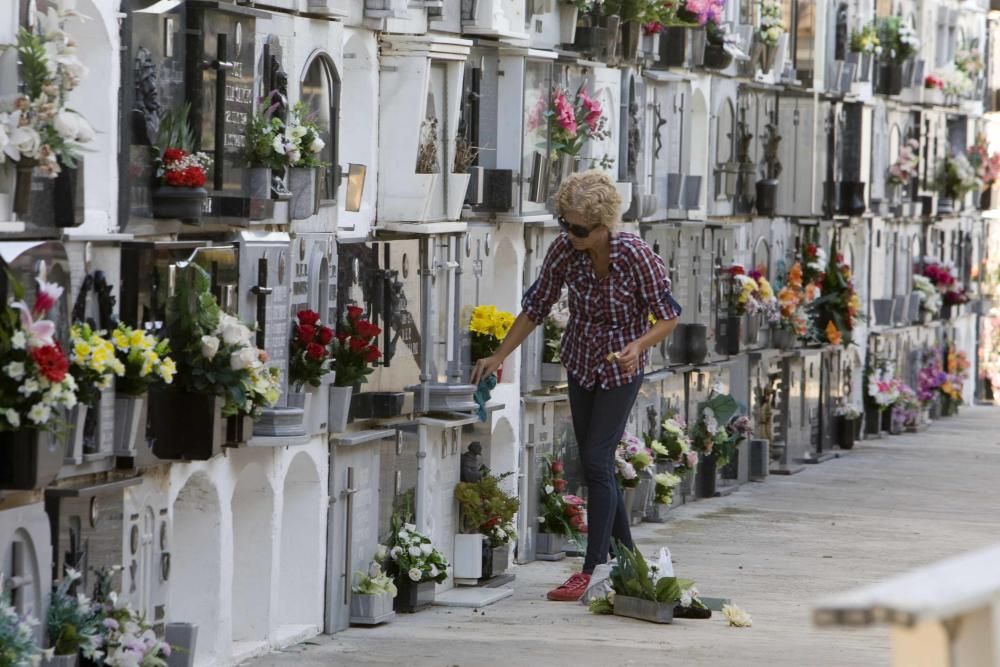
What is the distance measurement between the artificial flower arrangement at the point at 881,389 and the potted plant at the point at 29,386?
70.2 ft

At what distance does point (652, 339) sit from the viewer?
11.6 meters

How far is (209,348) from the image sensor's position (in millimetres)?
9484

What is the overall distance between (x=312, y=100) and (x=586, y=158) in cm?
558

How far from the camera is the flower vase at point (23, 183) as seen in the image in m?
8.21

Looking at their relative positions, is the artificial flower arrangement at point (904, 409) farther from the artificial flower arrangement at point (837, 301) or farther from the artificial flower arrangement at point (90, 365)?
the artificial flower arrangement at point (90, 365)

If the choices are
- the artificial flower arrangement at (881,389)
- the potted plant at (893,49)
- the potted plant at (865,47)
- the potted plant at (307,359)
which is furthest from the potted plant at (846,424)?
the potted plant at (307,359)

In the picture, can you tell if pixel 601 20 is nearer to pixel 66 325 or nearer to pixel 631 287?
pixel 631 287

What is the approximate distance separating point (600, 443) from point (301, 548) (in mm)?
1547

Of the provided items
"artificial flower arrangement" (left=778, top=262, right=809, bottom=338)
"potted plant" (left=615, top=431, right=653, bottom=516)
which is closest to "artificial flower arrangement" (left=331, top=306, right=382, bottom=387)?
→ "potted plant" (left=615, top=431, right=653, bottom=516)

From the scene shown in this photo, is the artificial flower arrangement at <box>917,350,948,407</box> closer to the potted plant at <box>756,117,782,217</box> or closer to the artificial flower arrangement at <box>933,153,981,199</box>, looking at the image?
the artificial flower arrangement at <box>933,153,981,199</box>

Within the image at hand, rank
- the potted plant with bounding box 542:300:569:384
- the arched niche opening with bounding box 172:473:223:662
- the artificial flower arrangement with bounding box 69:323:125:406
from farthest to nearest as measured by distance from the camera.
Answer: the potted plant with bounding box 542:300:569:384 → the arched niche opening with bounding box 172:473:223:662 → the artificial flower arrangement with bounding box 69:323:125:406

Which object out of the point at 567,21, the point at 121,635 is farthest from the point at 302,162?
the point at 567,21

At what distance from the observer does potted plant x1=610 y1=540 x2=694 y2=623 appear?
11719 millimetres

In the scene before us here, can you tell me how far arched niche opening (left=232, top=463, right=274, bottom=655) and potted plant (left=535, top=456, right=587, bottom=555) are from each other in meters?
4.40
